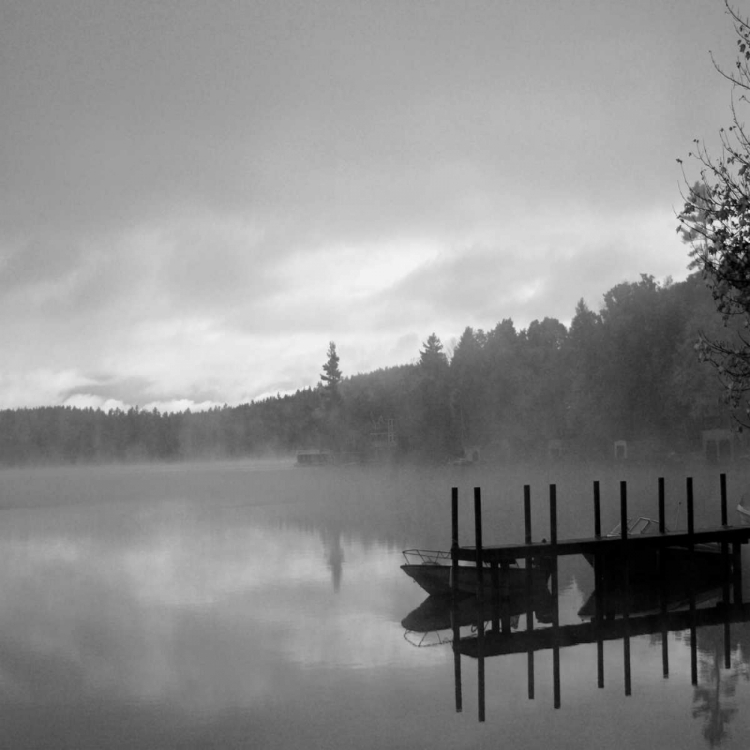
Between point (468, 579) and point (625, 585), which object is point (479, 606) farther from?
point (625, 585)

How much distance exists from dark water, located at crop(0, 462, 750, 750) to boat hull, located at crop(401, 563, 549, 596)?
1.20 metres

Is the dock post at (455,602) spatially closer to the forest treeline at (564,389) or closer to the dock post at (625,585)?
the dock post at (625,585)

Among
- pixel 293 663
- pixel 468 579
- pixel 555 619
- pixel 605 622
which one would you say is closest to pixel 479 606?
pixel 468 579

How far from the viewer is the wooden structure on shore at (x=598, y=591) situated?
811 inches

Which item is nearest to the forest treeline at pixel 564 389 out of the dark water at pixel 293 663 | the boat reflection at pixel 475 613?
the dark water at pixel 293 663

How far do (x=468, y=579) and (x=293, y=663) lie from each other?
21.1 ft

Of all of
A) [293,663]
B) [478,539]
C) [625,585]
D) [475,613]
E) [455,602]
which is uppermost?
[478,539]

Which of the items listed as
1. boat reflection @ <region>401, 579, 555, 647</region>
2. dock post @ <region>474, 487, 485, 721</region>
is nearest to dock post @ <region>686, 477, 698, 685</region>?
boat reflection @ <region>401, 579, 555, 647</region>

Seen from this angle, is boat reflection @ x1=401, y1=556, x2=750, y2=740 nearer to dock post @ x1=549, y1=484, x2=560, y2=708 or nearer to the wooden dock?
dock post @ x1=549, y1=484, x2=560, y2=708

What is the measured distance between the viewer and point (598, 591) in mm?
24891

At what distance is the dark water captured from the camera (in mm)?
15203

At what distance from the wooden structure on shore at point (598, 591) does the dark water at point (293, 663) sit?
1.38 ft

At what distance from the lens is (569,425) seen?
9475 cm

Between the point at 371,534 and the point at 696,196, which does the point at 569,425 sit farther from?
the point at 696,196
